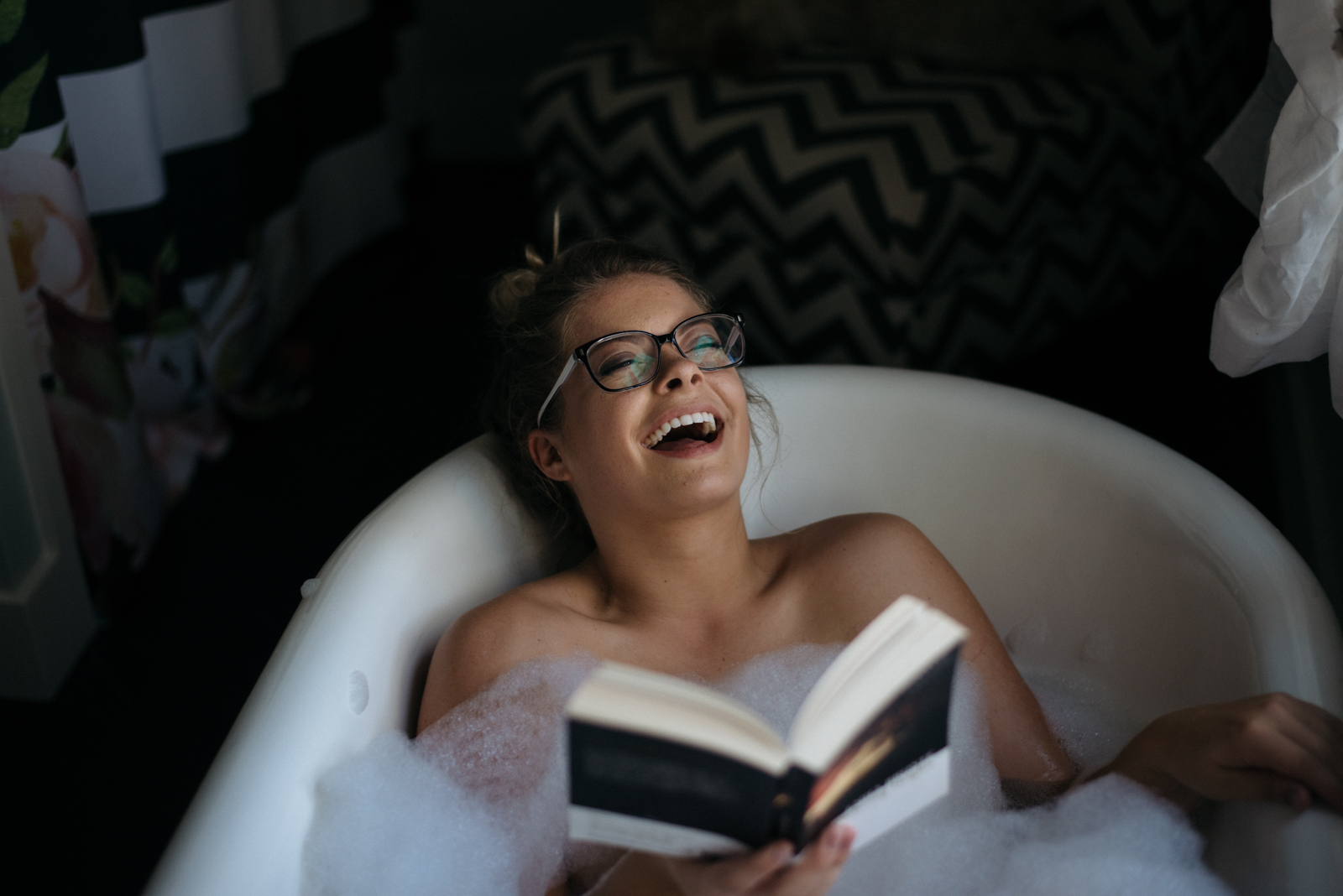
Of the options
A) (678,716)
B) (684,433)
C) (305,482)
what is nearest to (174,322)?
(305,482)

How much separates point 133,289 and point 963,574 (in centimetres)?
136

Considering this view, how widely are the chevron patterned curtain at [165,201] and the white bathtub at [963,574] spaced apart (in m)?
0.73

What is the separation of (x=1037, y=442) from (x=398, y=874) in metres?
0.78

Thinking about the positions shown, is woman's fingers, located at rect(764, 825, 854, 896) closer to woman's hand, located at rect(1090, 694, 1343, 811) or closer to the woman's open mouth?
woman's hand, located at rect(1090, 694, 1343, 811)

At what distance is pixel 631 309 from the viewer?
108cm

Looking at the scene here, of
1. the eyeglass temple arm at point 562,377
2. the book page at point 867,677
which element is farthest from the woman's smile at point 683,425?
the book page at point 867,677

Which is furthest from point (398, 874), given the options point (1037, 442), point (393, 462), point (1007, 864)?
point (393, 462)

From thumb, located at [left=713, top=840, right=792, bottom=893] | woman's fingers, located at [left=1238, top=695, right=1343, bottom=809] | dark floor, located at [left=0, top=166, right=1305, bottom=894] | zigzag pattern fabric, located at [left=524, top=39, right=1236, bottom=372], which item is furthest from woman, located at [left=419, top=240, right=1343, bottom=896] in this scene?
zigzag pattern fabric, located at [left=524, top=39, right=1236, bottom=372]

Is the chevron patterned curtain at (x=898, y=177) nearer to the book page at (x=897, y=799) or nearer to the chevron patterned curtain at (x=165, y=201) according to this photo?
the chevron patterned curtain at (x=165, y=201)

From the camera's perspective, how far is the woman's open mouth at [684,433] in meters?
1.04

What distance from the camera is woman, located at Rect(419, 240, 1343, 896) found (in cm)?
103

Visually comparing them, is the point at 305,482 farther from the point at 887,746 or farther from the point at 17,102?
the point at 887,746

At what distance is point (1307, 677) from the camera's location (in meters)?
0.85

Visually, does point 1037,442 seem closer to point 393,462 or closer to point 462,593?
point 462,593
